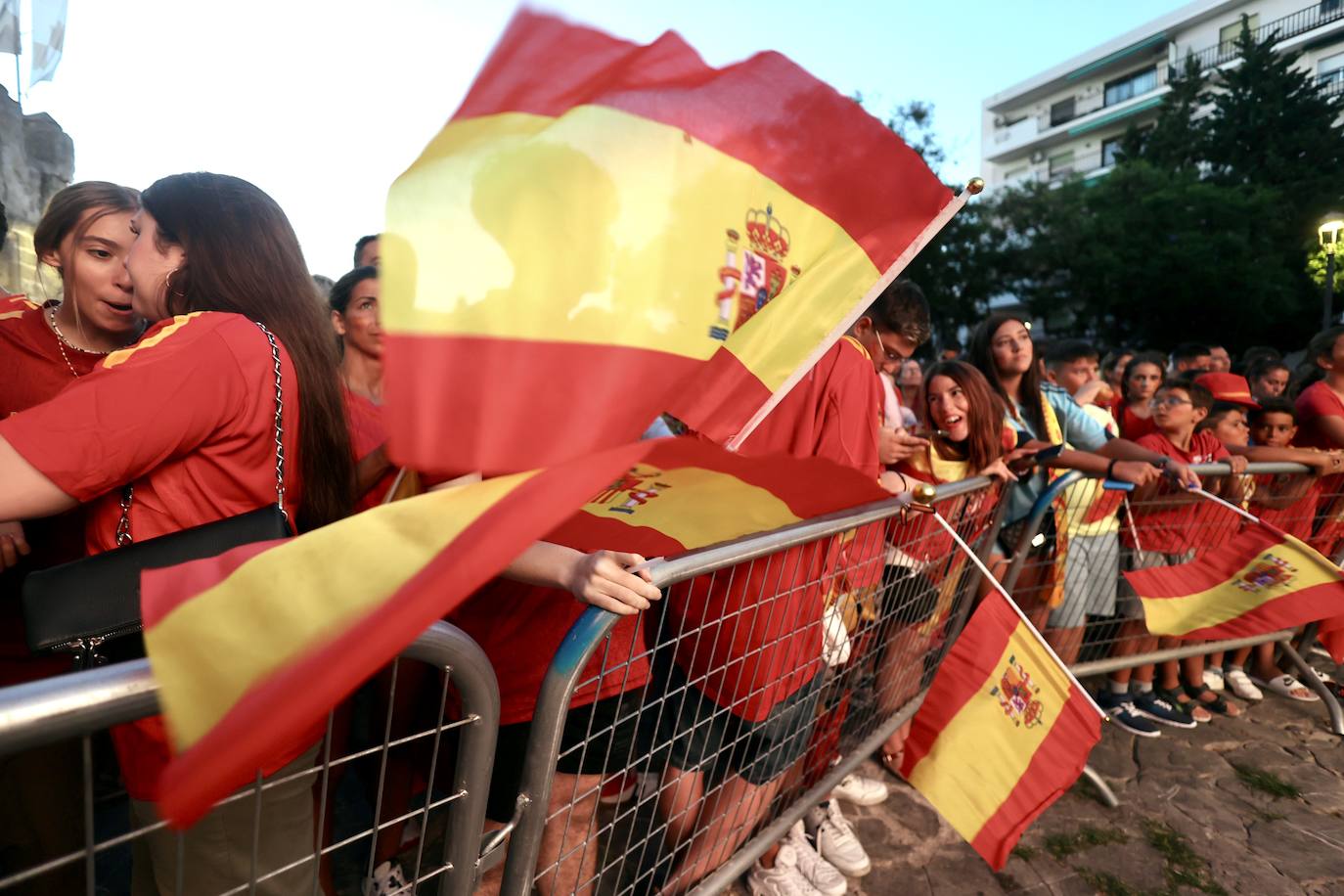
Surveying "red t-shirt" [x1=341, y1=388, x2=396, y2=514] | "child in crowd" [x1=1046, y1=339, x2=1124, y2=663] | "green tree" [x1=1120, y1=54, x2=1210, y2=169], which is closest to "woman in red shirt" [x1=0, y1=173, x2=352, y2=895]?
"red t-shirt" [x1=341, y1=388, x2=396, y2=514]

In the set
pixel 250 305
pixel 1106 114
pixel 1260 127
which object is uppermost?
pixel 1106 114

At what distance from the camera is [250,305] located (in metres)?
1.63

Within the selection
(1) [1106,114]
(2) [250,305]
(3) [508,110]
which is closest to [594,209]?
(3) [508,110]

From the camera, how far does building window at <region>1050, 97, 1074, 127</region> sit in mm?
53250

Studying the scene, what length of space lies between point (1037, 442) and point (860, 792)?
1.80 metres

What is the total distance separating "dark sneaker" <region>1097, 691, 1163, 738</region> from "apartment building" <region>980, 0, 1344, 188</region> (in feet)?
132

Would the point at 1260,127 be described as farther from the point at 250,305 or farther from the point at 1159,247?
the point at 250,305

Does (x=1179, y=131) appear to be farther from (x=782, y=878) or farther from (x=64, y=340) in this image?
(x=64, y=340)

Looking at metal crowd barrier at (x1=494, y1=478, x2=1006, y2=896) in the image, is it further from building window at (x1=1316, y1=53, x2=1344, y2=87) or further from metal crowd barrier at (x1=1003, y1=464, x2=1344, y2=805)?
building window at (x1=1316, y1=53, x2=1344, y2=87)

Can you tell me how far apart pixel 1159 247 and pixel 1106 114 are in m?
28.2

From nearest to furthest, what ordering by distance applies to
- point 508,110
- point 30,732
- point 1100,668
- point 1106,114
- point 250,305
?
point 30,732 < point 508,110 < point 250,305 < point 1100,668 < point 1106,114

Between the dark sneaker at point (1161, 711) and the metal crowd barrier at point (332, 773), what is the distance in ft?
12.0

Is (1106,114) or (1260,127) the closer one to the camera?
(1260,127)

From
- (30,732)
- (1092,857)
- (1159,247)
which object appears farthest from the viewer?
→ (1159,247)
